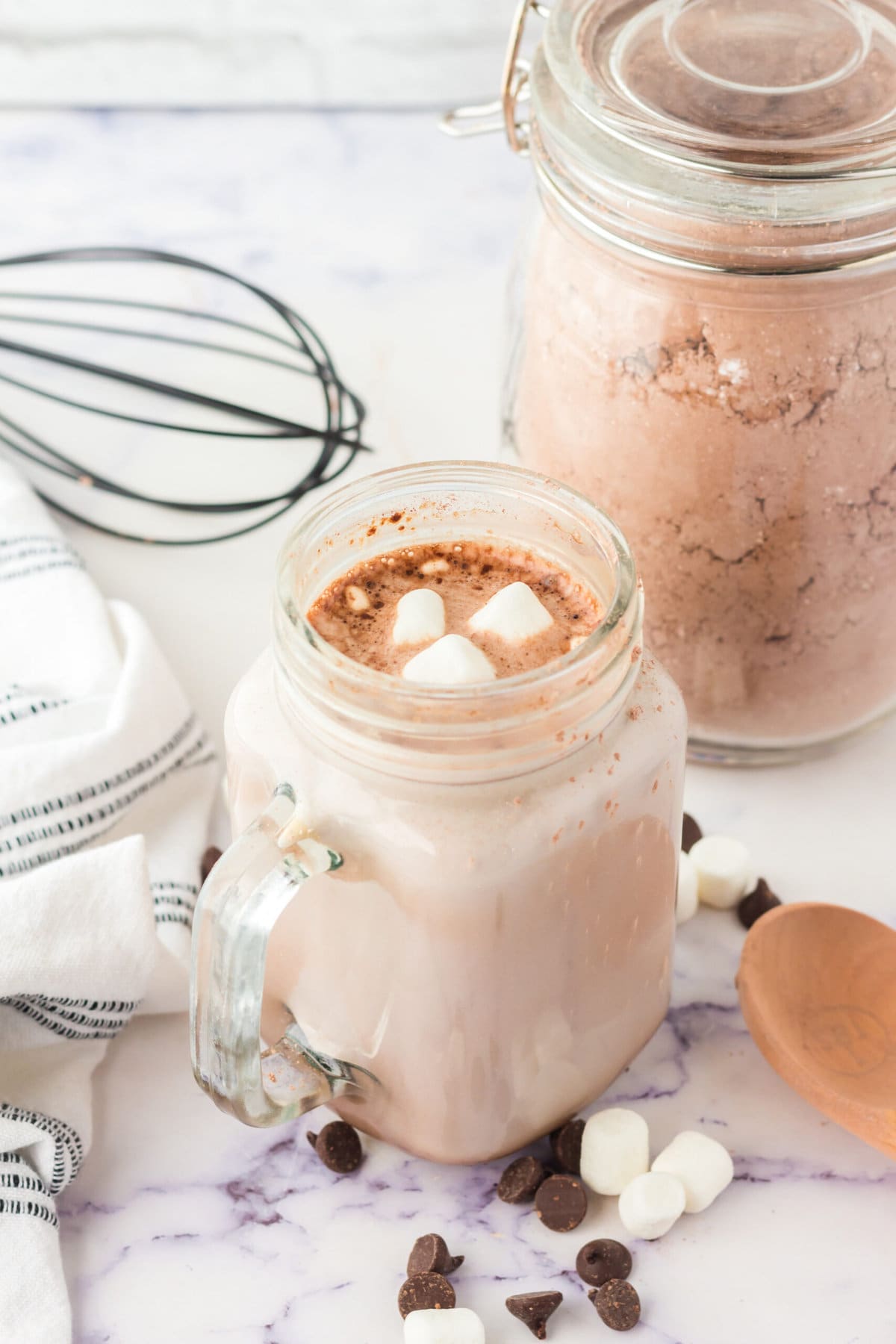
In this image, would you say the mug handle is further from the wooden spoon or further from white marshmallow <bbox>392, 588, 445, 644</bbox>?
the wooden spoon

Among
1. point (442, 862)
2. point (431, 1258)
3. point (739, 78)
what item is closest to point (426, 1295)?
point (431, 1258)

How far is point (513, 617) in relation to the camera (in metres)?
0.67

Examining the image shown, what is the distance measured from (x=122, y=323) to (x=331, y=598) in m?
0.69

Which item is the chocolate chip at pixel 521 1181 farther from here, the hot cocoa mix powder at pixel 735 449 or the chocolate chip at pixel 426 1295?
the hot cocoa mix powder at pixel 735 449

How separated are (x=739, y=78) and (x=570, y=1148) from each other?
22.6 inches

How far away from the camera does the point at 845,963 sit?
0.81 m

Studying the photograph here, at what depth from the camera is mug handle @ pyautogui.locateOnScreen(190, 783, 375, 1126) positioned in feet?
2.06

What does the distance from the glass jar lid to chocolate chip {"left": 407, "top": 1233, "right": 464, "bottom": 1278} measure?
545 mm

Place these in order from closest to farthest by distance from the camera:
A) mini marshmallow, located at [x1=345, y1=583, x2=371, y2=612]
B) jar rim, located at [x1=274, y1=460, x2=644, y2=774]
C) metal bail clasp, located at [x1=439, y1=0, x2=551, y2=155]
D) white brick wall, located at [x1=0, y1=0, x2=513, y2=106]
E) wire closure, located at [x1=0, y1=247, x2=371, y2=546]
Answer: jar rim, located at [x1=274, y1=460, x2=644, y2=774] < mini marshmallow, located at [x1=345, y1=583, x2=371, y2=612] < metal bail clasp, located at [x1=439, y1=0, x2=551, y2=155] < wire closure, located at [x1=0, y1=247, x2=371, y2=546] < white brick wall, located at [x1=0, y1=0, x2=513, y2=106]

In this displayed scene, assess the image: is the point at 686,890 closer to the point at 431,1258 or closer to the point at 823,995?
the point at 823,995

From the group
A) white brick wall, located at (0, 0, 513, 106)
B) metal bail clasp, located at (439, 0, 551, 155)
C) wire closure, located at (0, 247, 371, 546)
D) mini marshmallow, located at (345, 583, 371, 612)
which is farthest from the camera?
white brick wall, located at (0, 0, 513, 106)

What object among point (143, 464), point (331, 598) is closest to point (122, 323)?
point (143, 464)

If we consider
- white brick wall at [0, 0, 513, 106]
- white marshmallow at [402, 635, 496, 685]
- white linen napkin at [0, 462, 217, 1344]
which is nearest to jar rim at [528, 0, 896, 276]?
white marshmallow at [402, 635, 496, 685]

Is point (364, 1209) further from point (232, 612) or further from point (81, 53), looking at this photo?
point (81, 53)
